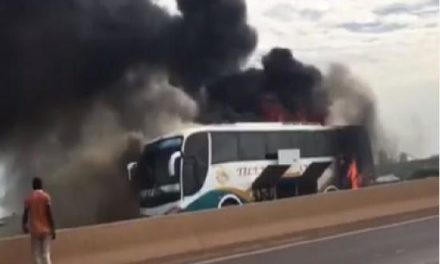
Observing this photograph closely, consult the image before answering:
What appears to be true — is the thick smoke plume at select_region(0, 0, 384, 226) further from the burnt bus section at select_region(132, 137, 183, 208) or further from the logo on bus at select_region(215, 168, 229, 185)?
the logo on bus at select_region(215, 168, 229, 185)

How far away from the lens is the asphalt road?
57.0 feet

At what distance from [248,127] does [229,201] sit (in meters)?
2.01

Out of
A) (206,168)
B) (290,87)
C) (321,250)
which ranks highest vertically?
(290,87)

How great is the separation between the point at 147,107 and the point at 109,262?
681cm

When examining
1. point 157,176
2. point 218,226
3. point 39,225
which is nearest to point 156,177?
point 157,176

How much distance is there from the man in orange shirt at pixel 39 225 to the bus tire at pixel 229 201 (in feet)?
29.1

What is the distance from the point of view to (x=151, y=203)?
24.0 metres

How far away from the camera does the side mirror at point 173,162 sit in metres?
24.3

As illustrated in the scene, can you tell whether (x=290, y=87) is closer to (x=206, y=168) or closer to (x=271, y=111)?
(x=271, y=111)

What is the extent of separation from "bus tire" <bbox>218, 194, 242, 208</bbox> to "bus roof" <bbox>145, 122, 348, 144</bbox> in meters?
1.62

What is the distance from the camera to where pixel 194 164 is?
2467cm

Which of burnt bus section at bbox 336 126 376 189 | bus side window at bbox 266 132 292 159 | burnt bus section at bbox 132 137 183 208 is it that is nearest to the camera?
burnt bus section at bbox 132 137 183 208

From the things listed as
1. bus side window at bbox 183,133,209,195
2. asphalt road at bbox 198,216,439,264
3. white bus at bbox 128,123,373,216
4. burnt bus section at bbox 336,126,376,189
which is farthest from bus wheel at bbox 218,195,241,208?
burnt bus section at bbox 336,126,376,189

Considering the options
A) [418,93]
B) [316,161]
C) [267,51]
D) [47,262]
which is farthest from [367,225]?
[47,262]
